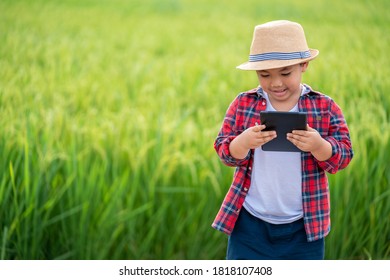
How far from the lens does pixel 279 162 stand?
120 centimetres

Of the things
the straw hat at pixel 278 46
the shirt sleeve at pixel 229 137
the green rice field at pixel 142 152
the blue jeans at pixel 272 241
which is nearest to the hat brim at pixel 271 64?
the straw hat at pixel 278 46

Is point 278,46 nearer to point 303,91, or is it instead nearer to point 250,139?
point 303,91

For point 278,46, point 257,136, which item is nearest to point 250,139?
point 257,136

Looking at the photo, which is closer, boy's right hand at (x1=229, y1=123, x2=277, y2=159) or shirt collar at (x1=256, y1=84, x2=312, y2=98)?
boy's right hand at (x1=229, y1=123, x2=277, y2=159)

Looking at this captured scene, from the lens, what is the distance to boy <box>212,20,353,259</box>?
116 cm

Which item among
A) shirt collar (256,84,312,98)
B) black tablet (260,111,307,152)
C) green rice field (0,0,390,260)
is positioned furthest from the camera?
green rice field (0,0,390,260)

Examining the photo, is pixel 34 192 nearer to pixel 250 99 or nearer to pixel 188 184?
pixel 188 184

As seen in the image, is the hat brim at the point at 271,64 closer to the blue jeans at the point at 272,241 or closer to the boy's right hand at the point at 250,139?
the boy's right hand at the point at 250,139

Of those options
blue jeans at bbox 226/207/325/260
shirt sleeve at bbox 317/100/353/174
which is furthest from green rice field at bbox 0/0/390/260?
shirt sleeve at bbox 317/100/353/174

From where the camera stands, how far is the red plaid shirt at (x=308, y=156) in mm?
1180

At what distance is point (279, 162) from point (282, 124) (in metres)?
0.12

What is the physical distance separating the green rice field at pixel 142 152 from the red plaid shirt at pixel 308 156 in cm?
40

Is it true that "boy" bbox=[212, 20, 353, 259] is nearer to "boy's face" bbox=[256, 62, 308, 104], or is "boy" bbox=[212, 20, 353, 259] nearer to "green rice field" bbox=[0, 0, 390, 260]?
"boy's face" bbox=[256, 62, 308, 104]

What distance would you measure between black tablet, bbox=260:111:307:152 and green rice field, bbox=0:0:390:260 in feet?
1.70
